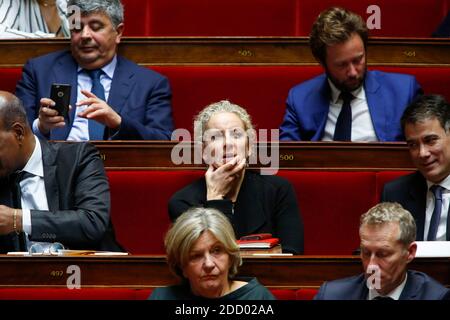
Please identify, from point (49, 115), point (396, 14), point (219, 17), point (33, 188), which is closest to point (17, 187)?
point (33, 188)

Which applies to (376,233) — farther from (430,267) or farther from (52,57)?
(52,57)

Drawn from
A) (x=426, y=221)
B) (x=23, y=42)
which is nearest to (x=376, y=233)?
(x=426, y=221)

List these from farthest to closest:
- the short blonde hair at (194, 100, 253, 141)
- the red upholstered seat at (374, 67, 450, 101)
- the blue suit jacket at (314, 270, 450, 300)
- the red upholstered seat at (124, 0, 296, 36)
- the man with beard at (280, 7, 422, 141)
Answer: the red upholstered seat at (124, 0, 296, 36) < the red upholstered seat at (374, 67, 450, 101) < the man with beard at (280, 7, 422, 141) < the short blonde hair at (194, 100, 253, 141) < the blue suit jacket at (314, 270, 450, 300)

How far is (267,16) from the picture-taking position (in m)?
1.92

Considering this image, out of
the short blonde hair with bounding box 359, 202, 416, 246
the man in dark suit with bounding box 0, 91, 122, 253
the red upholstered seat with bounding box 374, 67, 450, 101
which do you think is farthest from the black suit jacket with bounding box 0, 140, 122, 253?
the red upholstered seat with bounding box 374, 67, 450, 101

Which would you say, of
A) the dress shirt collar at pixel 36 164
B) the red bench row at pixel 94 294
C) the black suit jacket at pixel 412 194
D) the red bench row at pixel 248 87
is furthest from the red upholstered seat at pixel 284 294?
the red bench row at pixel 248 87

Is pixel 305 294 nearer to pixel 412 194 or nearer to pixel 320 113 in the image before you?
pixel 412 194

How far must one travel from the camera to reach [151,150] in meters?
1.53

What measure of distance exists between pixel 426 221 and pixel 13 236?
1.56 feet

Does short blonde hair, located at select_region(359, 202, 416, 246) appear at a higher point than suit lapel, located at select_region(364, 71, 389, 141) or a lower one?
lower

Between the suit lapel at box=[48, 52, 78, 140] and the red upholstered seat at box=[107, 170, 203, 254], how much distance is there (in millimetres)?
136

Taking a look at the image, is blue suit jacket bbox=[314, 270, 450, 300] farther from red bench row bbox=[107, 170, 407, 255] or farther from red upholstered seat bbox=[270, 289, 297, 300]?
red bench row bbox=[107, 170, 407, 255]

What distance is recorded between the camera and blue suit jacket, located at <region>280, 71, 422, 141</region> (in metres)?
1.61

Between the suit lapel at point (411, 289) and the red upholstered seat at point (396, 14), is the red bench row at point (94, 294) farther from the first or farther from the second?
the red upholstered seat at point (396, 14)
